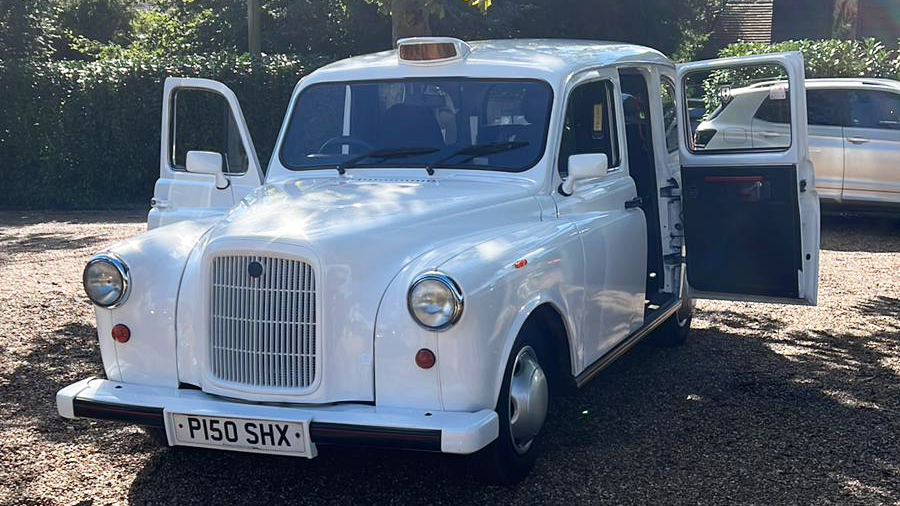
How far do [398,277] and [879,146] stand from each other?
9616mm

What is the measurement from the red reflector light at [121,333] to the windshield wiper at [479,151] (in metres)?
1.78

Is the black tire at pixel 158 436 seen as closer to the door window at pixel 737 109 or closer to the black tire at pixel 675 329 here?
the black tire at pixel 675 329

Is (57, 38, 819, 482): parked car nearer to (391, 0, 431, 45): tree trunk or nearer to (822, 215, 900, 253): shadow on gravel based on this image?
(391, 0, 431, 45): tree trunk

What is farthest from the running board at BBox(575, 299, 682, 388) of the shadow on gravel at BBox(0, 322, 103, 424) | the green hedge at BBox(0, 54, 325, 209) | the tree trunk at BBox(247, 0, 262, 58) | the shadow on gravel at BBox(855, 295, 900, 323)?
the tree trunk at BBox(247, 0, 262, 58)

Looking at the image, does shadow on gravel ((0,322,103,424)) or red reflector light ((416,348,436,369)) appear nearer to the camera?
red reflector light ((416,348,436,369))

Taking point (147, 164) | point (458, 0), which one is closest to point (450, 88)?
point (147, 164)

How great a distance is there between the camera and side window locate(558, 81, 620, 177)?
19.2 feet

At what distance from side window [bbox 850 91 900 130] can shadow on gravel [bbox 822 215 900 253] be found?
128cm

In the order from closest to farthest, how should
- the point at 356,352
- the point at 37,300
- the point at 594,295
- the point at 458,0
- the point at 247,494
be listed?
the point at 356,352 → the point at 247,494 → the point at 594,295 → the point at 37,300 → the point at 458,0

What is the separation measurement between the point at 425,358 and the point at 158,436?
1.66 m

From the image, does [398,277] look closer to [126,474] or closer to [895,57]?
[126,474]

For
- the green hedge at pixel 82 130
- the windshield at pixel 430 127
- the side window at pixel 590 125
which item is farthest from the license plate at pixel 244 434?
the green hedge at pixel 82 130

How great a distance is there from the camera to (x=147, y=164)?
1642 cm

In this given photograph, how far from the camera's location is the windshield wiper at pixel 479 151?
5.71m
